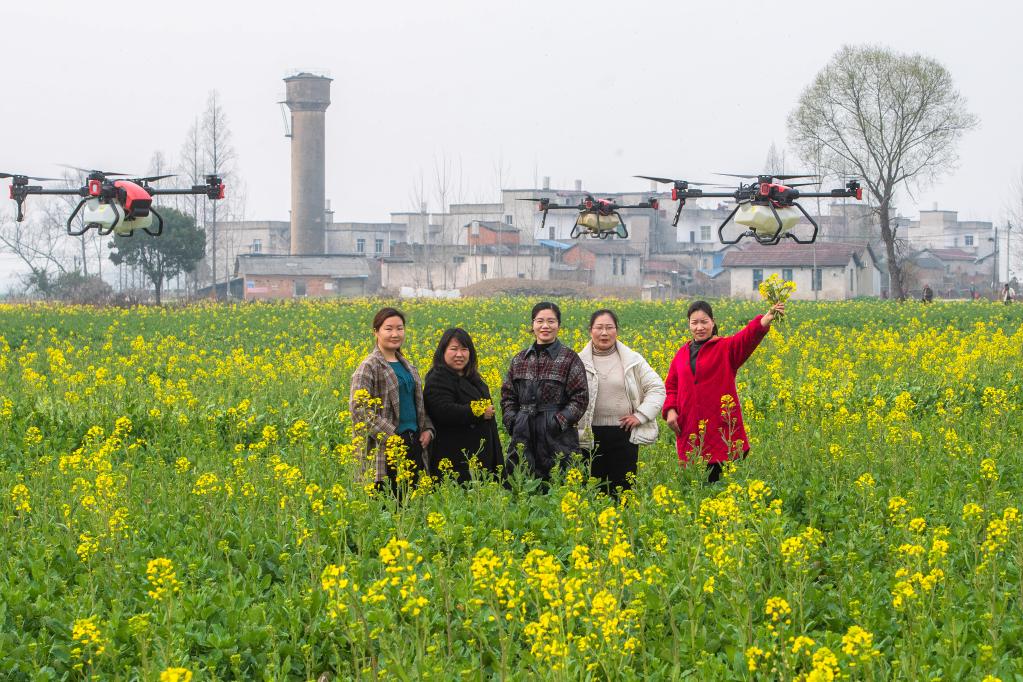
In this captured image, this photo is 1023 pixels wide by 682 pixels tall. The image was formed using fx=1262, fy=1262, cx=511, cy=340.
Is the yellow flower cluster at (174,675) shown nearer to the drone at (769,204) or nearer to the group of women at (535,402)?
the group of women at (535,402)

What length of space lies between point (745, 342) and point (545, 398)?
1.57 m

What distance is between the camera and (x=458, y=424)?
29.1 ft

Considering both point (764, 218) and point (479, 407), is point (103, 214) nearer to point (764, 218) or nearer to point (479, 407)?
point (479, 407)

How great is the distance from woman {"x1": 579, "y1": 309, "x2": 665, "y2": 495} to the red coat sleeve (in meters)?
0.67

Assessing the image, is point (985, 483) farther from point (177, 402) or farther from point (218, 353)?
point (218, 353)

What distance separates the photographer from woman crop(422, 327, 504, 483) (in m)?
8.79

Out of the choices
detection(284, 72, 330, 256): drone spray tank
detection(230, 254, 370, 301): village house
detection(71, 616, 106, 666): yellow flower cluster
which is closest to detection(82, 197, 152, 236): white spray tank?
detection(71, 616, 106, 666): yellow flower cluster

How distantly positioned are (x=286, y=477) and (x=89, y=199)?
693 cm

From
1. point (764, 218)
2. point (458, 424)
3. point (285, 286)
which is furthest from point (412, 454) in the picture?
point (285, 286)

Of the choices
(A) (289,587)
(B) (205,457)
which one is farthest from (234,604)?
(B) (205,457)

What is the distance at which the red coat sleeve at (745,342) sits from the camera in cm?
906

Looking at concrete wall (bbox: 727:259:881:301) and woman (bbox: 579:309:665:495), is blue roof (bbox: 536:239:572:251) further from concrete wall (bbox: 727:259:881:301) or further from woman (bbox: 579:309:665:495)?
woman (bbox: 579:309:665:495)

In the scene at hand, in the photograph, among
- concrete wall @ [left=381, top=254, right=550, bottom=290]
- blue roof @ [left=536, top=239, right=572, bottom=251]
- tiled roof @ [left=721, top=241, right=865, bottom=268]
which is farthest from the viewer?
blue roof @ [left=536, top=239, right=572, bottom=251]

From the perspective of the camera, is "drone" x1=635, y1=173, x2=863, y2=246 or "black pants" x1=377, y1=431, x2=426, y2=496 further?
"drone" x1=635, y1=173, x2=863, y2=246
